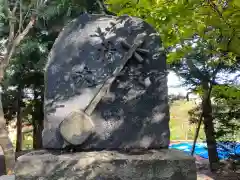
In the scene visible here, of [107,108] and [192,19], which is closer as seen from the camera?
[192,19]

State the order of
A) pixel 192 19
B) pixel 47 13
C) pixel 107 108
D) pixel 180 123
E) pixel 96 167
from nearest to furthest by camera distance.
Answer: pixel 192 19
pixel 96 167
pixel 107 108
pixel 47 13
pixel 180 123

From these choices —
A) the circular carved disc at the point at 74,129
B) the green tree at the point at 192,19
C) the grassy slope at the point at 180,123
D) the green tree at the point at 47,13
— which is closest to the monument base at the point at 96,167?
the circular carved disc at the point at 74,129

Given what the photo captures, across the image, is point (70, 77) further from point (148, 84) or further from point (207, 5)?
point (207, 5)

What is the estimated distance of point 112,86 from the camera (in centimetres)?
265

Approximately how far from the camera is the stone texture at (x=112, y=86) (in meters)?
2.53

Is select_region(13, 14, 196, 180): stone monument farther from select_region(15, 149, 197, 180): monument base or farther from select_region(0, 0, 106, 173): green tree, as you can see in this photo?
select_region(0, 0, 106, 173): green tree

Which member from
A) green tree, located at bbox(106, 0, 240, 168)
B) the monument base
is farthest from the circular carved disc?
green tree, located at bbox(106, 0, 240, 168)

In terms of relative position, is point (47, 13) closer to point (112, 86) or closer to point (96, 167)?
point (112, 86)

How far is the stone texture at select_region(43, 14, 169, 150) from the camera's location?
8.29 ft

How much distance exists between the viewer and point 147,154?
234 cm

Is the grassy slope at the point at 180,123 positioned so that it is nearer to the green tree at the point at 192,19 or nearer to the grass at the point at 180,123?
the grass at the point at 180,123

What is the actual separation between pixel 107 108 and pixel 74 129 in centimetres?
40

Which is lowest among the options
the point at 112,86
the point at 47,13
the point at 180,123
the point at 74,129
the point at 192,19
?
the point at 180,123

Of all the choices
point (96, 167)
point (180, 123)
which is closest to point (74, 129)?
point (96, 167)
